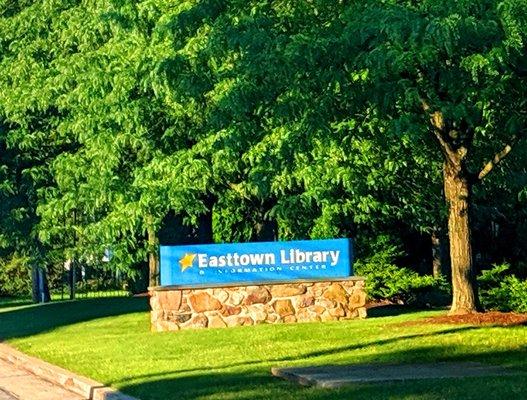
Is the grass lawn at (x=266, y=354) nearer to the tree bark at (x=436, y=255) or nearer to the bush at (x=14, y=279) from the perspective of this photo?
the tree bark at (x=436, y=255)

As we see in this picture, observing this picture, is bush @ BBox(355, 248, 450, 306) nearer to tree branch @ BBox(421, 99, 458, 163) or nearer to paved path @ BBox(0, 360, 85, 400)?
tree branch @ BBox(421, 99, 458, 163)

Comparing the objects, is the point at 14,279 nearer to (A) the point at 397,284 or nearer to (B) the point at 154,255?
(B) the point at 154,255

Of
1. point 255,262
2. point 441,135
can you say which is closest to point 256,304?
point 255,262

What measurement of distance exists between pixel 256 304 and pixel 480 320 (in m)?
5.24

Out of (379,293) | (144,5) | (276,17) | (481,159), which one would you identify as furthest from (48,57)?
(276,17)

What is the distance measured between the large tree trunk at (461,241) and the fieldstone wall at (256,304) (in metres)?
3.33

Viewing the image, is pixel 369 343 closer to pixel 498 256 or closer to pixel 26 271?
pixel 498 256

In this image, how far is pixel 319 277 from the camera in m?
26.5

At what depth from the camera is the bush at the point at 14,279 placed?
6919cm

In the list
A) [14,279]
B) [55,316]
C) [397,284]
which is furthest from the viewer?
[14,279]

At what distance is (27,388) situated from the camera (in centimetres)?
1747

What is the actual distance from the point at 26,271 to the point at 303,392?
5771 centimetres

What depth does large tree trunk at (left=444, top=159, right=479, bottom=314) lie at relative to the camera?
23.4 metres

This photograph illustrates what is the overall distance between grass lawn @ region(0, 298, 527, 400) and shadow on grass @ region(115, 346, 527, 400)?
1 cm
